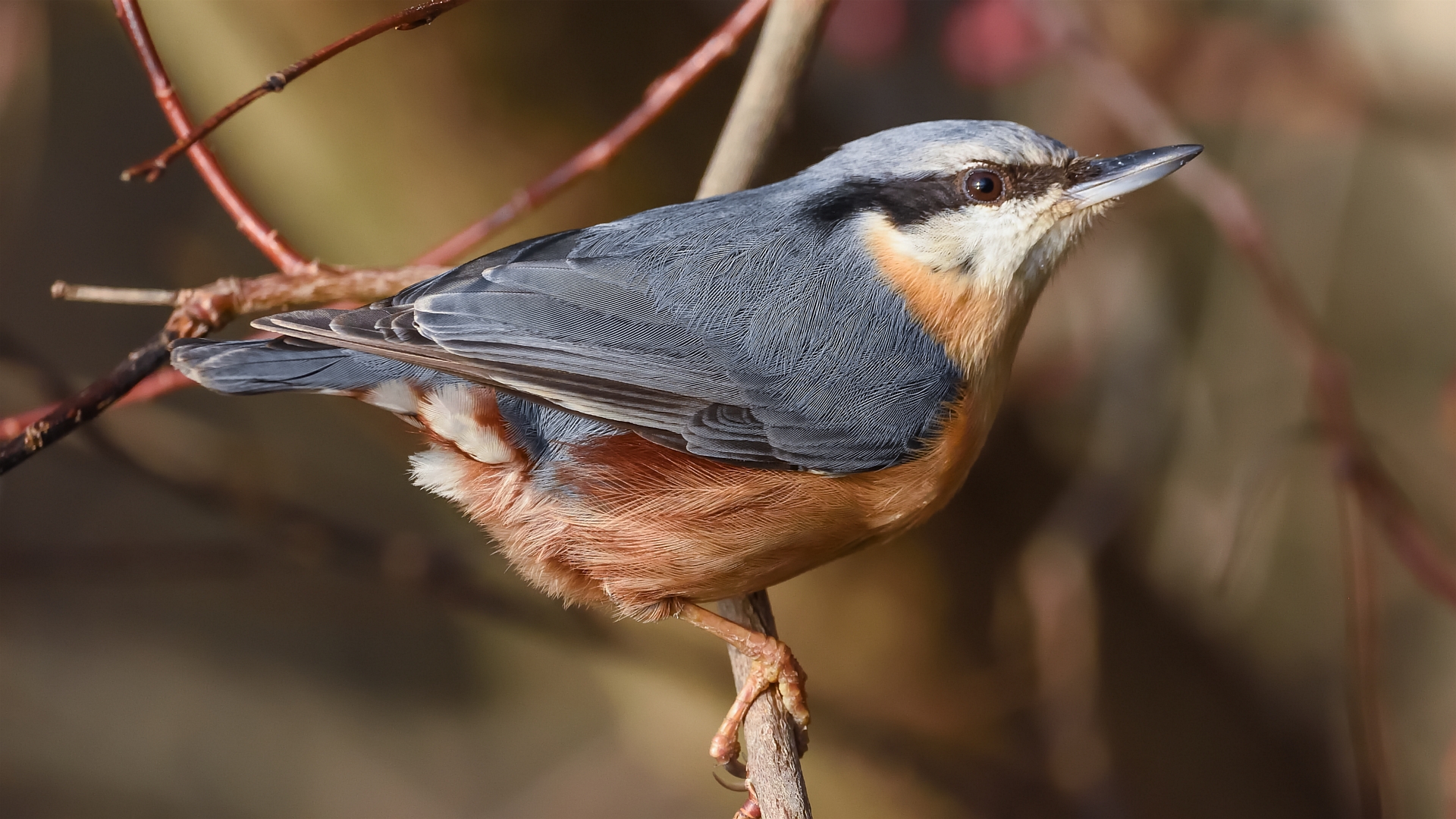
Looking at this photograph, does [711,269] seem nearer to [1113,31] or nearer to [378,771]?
[1113,31]

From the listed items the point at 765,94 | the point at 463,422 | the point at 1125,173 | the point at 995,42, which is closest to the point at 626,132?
the point at 765,94

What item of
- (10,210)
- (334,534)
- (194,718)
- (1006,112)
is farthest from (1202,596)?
(10,210)

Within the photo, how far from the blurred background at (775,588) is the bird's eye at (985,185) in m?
0.96

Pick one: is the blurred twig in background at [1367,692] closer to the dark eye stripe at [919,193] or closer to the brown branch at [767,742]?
the dark eye stripe at [919,193]

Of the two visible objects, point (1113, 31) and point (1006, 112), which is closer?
point (1113, 31)

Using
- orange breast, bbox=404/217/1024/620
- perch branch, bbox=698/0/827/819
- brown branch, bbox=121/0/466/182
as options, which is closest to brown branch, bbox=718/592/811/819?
perch branch, bbox=698/0/827/819

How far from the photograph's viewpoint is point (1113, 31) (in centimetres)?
400

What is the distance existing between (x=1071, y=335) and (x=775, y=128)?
1.66 m

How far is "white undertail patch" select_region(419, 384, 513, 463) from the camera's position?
7.14 ft

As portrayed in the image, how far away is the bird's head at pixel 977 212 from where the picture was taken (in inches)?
85.7

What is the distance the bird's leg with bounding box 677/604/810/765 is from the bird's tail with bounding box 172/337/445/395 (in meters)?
0.72

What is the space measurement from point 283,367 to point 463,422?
340mm

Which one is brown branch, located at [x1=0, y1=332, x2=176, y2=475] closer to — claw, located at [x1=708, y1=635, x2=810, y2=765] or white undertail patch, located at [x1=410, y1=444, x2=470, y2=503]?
white undertail patch, located at [x1=410, y1=444, x2=470, y2=503]

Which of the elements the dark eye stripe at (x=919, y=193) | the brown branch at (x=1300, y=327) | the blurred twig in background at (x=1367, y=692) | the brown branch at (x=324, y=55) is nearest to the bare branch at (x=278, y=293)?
the brown branch at (x=324, y=55)
